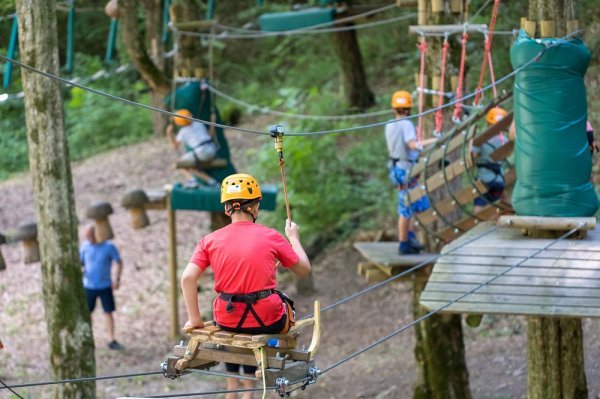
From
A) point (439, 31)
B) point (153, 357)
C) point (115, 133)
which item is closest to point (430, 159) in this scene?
point (439, 31)

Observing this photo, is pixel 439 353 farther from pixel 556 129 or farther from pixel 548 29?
pixel 548 29

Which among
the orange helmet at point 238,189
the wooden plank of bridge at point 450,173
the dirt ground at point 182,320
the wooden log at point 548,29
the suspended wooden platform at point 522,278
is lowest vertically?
the dirt ground at point 182,320

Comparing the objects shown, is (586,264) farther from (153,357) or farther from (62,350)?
(153,357)

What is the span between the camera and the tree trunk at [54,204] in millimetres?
8836

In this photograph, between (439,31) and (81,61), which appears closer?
(439,31)

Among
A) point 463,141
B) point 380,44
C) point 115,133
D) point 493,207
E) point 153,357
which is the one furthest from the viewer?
point 115,133

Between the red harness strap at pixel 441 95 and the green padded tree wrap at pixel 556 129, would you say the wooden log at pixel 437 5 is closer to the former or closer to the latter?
the red harness strap at pixel 441 95

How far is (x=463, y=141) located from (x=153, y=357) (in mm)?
5916

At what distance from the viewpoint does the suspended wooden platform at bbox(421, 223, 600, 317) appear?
717 centimetres

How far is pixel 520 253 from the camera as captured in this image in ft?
25.1

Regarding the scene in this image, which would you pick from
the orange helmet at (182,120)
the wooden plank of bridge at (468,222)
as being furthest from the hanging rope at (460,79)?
the orange helmet at (182,120)

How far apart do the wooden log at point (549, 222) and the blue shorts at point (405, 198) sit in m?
1.73

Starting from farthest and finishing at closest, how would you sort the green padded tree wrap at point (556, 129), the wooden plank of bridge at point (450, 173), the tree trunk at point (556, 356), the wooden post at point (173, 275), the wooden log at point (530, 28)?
the wooden post at point (173, 275) → the wooden plank of bridge at point (450, 173) → the tree trunk at point (556, 356) → the wooden log at point (530, 28) → the green padded tree wrap at point (556, 129)

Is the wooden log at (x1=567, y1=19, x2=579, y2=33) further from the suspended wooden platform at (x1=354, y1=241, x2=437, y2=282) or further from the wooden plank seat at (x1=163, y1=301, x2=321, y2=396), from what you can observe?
the wooden plank seat at (x1=163, y1=301, x2=321, y2=396)
